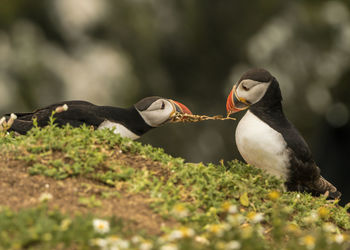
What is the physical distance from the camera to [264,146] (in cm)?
441

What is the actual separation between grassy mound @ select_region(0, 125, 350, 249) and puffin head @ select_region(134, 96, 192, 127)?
628mm

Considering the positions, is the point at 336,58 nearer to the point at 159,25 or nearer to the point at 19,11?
the point at 159,25

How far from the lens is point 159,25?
9.78 meters

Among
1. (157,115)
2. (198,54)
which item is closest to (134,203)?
(157,115)

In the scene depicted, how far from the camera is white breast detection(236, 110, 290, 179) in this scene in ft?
14.5

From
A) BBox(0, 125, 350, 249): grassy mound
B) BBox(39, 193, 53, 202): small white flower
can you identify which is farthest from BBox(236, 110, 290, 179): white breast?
BBox(39, 193, 53, 202): small white flower

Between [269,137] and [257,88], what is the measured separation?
18.6 inches

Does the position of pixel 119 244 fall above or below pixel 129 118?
below

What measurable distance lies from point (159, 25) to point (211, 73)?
4.51 feet

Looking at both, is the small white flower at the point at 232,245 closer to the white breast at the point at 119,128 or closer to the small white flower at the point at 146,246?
the small white flower at the point at 146,246

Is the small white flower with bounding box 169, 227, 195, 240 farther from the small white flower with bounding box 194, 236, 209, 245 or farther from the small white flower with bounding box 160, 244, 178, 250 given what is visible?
the small white flower with bounding box 194, 236, 209, 245

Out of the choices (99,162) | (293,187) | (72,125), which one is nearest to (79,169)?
(99,162)

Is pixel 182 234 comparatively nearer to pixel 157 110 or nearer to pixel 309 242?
pixel 309 242

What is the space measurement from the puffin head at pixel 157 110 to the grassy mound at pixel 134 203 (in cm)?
63
